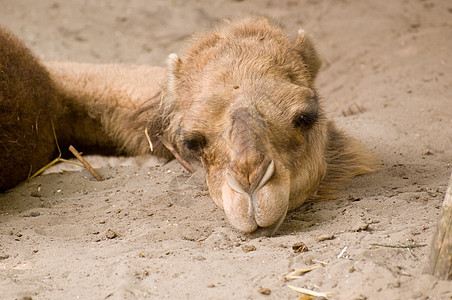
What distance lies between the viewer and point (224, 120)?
382 cm

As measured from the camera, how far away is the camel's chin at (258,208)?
3430 millimetres

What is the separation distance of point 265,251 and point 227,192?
1.47ft

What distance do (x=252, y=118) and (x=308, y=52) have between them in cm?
117

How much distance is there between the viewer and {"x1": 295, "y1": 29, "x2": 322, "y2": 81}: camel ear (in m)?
4.52

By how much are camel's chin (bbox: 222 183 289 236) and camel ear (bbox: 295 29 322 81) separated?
1.36m

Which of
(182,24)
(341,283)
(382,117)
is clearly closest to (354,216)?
(341,283)

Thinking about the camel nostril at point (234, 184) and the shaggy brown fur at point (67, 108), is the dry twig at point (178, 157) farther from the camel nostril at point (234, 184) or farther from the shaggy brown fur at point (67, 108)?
the camel nostril at point (234, 184)

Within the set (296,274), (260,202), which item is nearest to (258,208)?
(260,202)

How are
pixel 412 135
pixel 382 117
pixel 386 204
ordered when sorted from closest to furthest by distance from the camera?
pixel 386 204, pixel 412 135, pixel 382 117

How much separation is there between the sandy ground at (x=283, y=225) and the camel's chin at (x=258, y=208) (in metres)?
0.10

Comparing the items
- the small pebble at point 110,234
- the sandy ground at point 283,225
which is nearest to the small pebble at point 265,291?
the sandy ground at point 283,225

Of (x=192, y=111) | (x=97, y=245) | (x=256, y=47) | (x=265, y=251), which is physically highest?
(x=256, y=47)

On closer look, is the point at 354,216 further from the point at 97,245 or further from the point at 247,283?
the point at 97,245

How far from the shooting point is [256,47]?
426 centimetres
